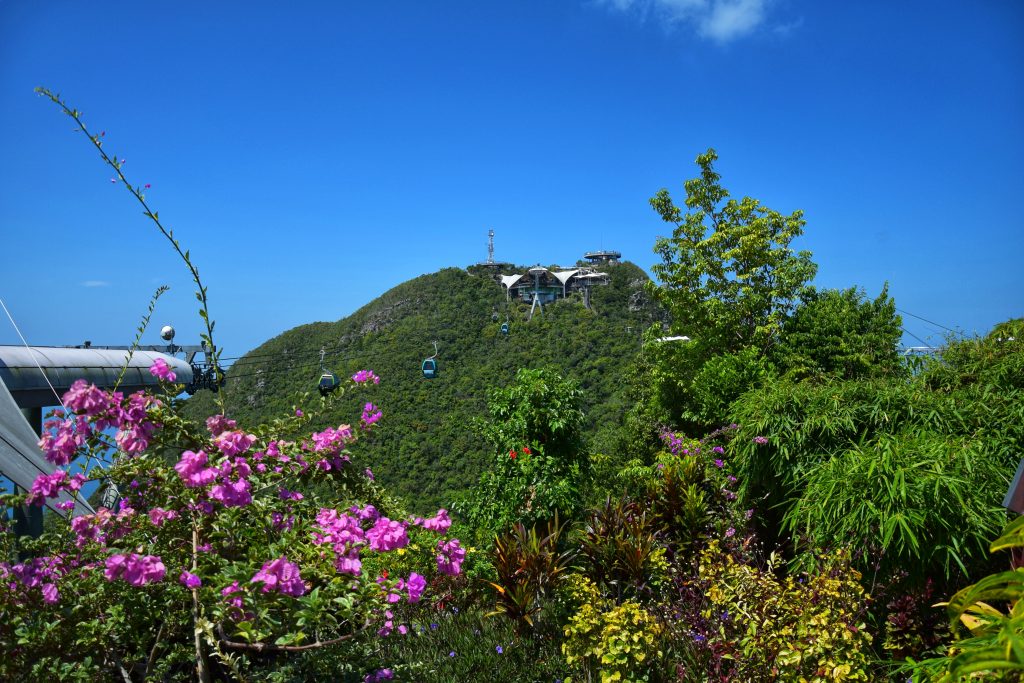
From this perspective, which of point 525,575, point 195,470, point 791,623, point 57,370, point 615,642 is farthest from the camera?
point 57,370

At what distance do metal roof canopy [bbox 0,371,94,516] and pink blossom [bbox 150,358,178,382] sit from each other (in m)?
0.65

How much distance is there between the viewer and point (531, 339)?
37.9 meters

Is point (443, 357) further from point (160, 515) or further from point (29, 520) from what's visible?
point (160, 515)

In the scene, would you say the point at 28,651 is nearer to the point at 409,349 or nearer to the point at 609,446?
the point at 609,446

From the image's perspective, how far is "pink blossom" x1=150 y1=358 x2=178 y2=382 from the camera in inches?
88.9

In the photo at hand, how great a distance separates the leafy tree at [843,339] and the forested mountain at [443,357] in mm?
14582

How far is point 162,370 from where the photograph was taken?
2.29 meters

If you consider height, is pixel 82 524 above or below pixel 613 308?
below

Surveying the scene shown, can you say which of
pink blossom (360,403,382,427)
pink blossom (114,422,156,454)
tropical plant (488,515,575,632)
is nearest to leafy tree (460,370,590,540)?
tropical plant (488,515,575,632)

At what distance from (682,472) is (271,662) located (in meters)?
4.04

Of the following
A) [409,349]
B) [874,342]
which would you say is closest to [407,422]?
[409,349]

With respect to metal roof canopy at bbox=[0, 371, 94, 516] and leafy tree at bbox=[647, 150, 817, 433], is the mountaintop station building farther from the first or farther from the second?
metal roof canopy at bbox=[0, 371, 94, 516]

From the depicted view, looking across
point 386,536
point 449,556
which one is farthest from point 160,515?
point 449,556

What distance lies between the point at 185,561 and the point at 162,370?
710mm
